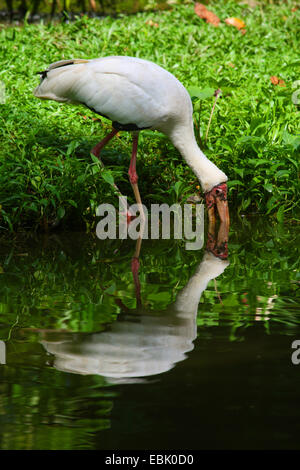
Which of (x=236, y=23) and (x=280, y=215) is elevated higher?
(x=236, y=23)

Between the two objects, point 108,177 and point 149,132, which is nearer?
point 108,177

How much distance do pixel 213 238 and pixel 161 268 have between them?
0.92 meters

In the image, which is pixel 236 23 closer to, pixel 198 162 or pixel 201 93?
pixel 201 93

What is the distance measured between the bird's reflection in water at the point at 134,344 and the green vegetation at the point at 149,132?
1827 mm

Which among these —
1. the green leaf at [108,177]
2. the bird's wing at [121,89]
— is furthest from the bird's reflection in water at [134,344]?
the bird's wing at [121,89]

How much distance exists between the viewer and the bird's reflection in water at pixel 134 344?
332cm

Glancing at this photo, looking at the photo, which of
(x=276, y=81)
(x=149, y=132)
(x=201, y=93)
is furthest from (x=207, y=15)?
(x=149, y=132)

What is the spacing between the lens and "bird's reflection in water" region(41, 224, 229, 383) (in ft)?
10.9

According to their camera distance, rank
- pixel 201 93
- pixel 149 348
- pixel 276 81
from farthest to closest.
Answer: pixel 276 81 < pixel 201 93 < pixel 149 348

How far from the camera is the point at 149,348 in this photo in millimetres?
3543

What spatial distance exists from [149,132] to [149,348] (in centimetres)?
351

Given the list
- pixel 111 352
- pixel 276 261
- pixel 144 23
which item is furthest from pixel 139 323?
pixel 144 23

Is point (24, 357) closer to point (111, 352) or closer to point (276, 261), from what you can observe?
point (111, 352)

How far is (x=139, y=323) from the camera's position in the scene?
12.8 ft
